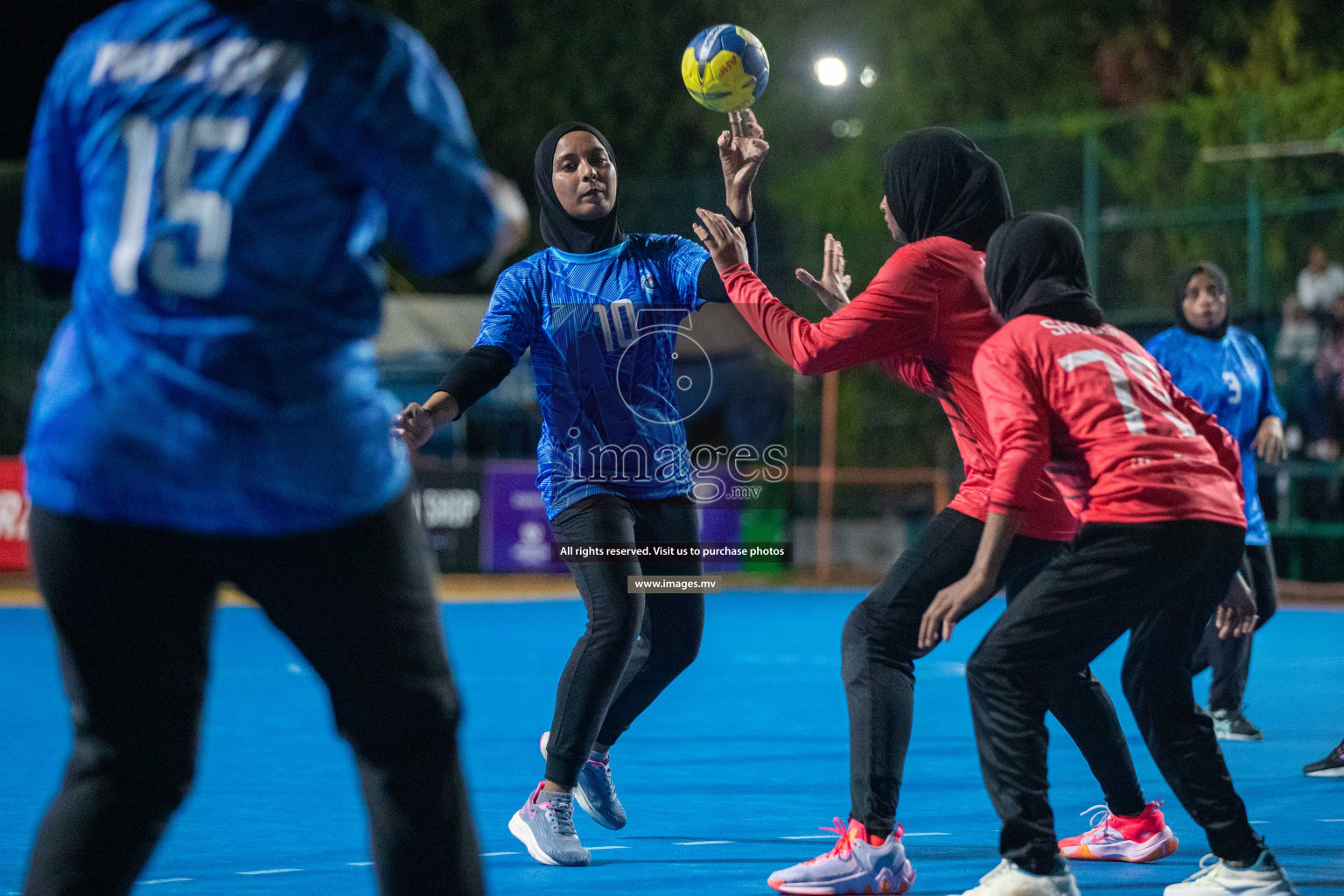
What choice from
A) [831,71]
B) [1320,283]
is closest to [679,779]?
[1320,283]

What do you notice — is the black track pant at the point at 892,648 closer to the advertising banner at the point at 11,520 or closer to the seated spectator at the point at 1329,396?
the seated spectator at the point at 1329,396

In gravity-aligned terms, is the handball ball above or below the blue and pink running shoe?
above

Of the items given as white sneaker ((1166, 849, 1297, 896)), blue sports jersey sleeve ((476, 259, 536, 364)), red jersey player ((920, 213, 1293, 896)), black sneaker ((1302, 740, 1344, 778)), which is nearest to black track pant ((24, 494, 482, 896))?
red jersey player ((920, 213, 1293, 896))

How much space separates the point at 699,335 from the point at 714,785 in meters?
11.6

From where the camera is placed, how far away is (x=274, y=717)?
24.6ft

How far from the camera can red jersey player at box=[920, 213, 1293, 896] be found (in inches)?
143

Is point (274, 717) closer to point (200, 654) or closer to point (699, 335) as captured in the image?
point (200, 654)

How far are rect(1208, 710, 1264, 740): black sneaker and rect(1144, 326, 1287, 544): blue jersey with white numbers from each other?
791mm

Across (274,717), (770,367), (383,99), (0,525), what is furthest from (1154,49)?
(383,99)

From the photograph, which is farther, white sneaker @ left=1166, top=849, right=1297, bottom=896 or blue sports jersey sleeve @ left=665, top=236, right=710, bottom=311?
blue sports jersey sleeve @ left=665, top=236, right=710, bottom=311

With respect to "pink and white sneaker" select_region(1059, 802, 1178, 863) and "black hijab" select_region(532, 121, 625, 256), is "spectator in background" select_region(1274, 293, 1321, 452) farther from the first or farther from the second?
"black hijab" select_region(532, 121, 625, 256)

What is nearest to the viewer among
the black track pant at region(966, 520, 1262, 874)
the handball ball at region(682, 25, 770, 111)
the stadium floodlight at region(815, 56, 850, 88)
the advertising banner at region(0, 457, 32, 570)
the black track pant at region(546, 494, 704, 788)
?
the black track pant at region(966, 520, 1262, 874)

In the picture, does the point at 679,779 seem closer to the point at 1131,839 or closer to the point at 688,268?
the point at 1131,839

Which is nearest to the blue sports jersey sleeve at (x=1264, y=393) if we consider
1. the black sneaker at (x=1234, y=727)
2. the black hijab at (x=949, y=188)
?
the black sneaker at (x=1234, y=727)
